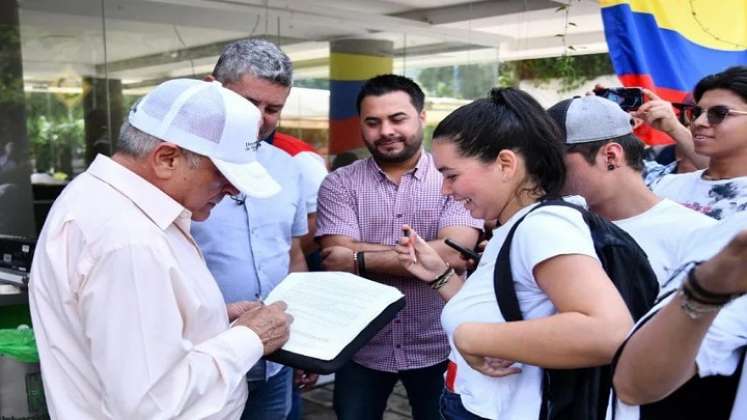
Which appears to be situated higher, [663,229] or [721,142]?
[721,142]

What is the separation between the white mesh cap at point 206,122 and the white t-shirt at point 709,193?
1.63 meters

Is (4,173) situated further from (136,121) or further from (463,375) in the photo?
(463,375)

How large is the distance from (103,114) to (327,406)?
4.00 m

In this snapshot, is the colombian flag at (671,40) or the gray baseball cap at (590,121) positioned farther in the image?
the colombian flag at (671,40)

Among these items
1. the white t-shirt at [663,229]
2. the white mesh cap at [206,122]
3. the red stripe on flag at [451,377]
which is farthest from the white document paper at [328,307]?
the white t-shirt at [663,229]

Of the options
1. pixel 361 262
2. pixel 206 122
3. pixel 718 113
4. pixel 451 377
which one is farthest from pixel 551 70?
pixel 206 122

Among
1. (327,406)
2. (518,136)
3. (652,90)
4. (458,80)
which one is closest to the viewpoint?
(518,136)

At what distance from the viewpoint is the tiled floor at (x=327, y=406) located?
410 centimetres

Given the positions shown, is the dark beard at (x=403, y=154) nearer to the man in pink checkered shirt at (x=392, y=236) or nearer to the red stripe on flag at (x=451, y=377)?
the man in pink checkered shirt at (x=392, y=236)

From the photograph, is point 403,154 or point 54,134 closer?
point 403,154

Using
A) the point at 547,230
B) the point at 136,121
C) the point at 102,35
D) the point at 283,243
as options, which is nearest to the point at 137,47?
the point at 102,35

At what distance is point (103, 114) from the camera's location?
630 cm

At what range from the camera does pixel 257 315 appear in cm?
152

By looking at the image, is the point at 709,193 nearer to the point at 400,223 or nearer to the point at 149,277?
the point at 400,223
